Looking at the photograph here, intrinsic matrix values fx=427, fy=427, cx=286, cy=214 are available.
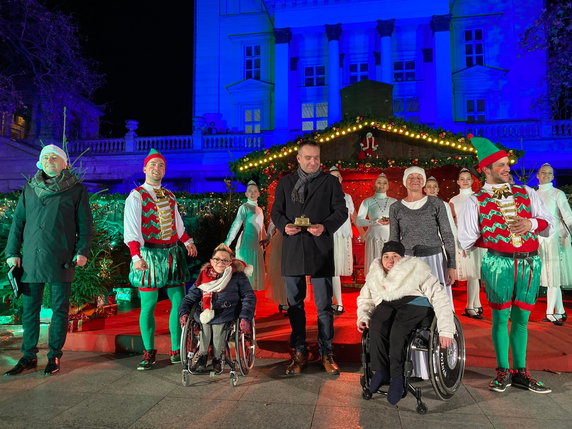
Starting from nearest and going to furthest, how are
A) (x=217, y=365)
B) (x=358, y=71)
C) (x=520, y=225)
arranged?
1. (x=520, y=225)
2. (x=217, y=365)
3. (x=358, y=71)

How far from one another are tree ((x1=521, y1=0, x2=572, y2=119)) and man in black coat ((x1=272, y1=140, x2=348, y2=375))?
2247 cm

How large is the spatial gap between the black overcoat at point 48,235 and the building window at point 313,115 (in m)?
24.0

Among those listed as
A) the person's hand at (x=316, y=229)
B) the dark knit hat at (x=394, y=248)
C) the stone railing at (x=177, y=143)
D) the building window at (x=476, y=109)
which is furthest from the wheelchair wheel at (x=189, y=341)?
the building window at (x=476, y=109)

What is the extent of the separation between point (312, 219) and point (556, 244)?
4097mm

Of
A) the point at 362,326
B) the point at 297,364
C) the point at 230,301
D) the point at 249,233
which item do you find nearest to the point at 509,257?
the point at 362,326

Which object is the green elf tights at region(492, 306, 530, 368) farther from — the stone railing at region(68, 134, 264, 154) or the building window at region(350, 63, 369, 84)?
the building window at region(350, 63, 369, 84)

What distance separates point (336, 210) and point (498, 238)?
1515mm

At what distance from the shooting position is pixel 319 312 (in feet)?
14.0

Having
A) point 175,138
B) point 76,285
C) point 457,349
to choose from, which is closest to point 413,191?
point 457,349

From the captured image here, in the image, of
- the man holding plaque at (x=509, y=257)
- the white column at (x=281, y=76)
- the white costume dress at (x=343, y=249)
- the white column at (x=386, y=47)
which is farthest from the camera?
the white column at (x=281, y=76)

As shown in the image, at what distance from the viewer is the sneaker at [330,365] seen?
4168mm

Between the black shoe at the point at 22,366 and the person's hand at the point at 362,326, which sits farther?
the black shoe at the point at 22,366

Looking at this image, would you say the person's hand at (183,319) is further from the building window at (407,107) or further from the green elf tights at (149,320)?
the building window at (407,107)

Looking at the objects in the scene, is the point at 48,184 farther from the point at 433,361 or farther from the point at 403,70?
the point at 403,70
